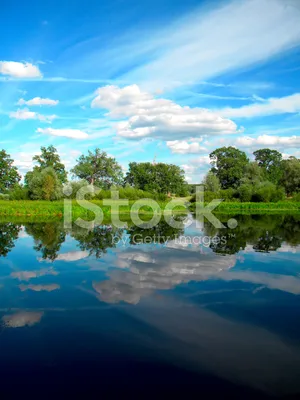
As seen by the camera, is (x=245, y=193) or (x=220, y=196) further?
(x=220, y=196)

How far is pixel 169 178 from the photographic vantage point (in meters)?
70.4

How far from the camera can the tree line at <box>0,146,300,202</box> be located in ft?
161

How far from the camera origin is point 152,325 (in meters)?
6.20

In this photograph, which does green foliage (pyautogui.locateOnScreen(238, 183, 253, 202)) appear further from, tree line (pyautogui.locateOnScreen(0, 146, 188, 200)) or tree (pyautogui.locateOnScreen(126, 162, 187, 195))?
tree (pyautogui.locateOnScreen(126, 162, 187, 195))

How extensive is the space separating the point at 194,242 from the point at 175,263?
200 inches

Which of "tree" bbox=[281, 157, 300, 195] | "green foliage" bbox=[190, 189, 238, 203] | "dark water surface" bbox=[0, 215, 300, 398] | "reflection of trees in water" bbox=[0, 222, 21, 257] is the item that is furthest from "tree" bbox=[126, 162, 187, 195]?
"dark water surface" bbox=[0, 215, 300, 398]

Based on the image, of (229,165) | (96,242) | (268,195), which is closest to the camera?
(96,242)

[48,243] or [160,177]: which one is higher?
[160,177]

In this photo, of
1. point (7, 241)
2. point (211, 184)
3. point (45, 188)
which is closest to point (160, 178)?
point (211, 184)

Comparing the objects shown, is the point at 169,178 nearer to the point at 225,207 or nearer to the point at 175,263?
the point at 225,207

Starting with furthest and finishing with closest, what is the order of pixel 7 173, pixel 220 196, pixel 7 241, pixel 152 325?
pixel 7 173
pixel 220 196
pixel 7 241
pixel 152 325

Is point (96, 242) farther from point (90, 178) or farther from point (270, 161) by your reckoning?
point (270, 161)

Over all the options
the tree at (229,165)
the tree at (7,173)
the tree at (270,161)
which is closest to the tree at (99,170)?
the tree at (7,173)

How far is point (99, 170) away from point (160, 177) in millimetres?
13342
